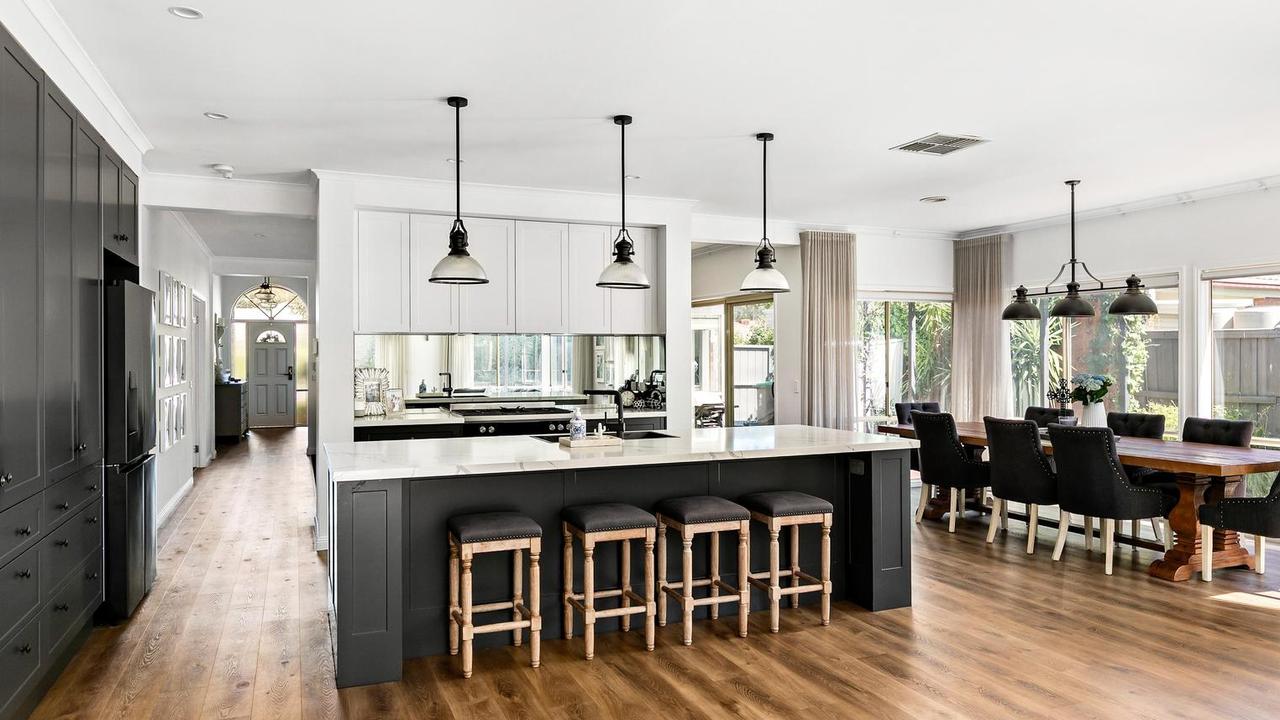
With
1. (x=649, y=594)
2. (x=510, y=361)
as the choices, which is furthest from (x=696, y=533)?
(x=510, y=361)

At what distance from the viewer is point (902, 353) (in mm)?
8461

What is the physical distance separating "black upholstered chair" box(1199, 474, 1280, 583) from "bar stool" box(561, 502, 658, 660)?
3.36m

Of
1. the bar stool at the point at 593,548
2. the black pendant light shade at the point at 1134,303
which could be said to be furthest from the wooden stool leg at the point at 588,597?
the black pendant light shade at the point at 1134,303

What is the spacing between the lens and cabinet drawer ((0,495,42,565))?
2676 mm

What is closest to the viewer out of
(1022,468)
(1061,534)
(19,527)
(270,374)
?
(19,527)

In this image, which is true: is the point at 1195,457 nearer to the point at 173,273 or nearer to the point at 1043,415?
the point at 1043,415

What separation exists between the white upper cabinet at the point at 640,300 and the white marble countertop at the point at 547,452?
226cm

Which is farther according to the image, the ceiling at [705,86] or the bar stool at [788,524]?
the bar stool at [788,524]

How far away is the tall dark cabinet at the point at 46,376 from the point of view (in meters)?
2.72

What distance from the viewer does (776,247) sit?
7902 mm

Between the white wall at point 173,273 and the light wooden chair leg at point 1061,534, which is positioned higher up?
the white wall at point 173,273

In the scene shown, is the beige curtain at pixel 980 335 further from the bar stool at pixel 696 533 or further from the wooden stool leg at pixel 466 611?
the wooden stool leg at pixel 466 611

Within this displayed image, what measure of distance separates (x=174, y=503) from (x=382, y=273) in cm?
322

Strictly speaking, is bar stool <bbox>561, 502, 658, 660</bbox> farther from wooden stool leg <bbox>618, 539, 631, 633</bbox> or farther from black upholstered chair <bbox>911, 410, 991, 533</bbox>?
black upholstered chair <bbox>911, 410, 991, 533</bbox>
